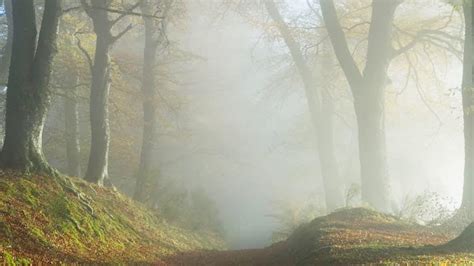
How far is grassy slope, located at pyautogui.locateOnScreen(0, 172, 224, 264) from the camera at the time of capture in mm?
6621

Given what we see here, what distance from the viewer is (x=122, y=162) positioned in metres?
21.4

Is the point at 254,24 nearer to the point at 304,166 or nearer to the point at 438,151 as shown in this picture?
the point at 304,166

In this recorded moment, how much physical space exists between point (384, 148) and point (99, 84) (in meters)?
8.77

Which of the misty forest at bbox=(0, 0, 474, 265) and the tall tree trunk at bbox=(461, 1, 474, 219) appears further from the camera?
the tall tree trunk at bbox=(461, 1, 474, 219)

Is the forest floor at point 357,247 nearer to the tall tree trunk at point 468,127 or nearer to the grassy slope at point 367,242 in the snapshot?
the grassy slope at point 367,242

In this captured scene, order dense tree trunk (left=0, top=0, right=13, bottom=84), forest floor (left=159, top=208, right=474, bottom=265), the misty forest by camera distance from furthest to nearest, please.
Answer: dense tree trunk (left=0, top=0, right=13, bottom=84), the misty forest, forest floor (left=159, top=208, right=474, bottom=265)

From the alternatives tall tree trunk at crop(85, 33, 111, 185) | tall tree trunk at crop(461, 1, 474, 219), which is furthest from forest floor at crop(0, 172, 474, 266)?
tall tree trunk at crop(85, 33, 111, 185)

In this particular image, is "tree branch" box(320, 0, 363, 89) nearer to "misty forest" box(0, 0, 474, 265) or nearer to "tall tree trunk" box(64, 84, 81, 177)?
"misty forest" box(0, 0, 474, 265)

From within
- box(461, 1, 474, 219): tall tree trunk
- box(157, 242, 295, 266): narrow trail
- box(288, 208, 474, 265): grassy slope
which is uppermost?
box(461, 1, 474, 219): tall tree trunk

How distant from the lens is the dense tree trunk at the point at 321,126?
60.3 feet

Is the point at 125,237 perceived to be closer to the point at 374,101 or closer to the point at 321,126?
the point at 374,101

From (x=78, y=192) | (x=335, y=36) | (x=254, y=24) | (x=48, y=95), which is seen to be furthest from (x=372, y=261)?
(x=254, y=24)

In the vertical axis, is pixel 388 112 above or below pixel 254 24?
below

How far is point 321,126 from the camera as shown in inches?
760
